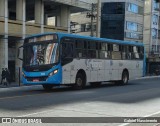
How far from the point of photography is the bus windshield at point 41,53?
60.6ft

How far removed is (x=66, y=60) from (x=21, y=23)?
617 inches

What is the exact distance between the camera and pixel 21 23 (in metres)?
33.2

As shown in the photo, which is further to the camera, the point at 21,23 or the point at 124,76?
the point at 21,23

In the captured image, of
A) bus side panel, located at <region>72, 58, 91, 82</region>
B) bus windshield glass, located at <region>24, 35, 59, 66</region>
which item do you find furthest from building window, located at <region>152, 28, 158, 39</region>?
bus windshield glass, located at <region>24, 35, 59, 66</region>

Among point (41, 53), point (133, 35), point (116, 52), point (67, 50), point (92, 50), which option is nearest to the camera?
point (41, 53)

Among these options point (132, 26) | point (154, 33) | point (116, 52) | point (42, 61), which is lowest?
point (42, 61)

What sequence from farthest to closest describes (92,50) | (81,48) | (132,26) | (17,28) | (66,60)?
(132,26), (17,28), (92,50), (81,48), (66,60)

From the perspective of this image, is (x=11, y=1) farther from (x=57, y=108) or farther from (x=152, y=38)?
(x=152, y=38)

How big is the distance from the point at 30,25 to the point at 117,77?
13.3m

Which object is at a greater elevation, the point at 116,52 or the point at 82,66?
the point at 116,52

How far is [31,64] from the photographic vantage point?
1902cm

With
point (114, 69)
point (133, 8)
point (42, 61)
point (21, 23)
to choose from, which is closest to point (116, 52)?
point (114, 69)

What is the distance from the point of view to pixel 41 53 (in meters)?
18.8

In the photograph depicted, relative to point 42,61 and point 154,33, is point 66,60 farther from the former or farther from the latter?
point 154,33
